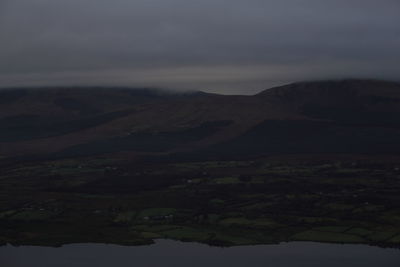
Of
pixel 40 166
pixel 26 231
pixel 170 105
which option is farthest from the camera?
pixel 170 105

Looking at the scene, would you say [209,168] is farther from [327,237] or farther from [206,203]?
[327,237]

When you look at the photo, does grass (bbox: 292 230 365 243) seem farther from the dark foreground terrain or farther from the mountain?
the mountain

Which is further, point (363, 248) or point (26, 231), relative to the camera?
point (26, 231)

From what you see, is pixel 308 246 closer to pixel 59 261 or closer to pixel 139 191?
pixel 59 261

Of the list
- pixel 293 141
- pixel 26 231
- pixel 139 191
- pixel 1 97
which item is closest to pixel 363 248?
pixel 26 231

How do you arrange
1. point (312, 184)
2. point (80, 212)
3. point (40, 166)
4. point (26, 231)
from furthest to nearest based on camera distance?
point (40, 166), point (312, 184), point (80, 212), point (26, 231)

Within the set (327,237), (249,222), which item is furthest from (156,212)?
(327,237)

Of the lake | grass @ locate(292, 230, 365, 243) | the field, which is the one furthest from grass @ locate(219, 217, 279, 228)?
the lake
